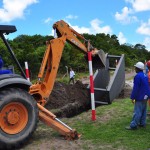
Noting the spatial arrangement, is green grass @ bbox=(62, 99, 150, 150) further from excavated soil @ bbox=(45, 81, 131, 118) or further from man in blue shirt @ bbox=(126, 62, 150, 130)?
excavated soil @ bbox=(45, 81, 131, 118)

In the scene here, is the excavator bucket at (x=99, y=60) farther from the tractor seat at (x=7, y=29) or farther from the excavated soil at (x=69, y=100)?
the tractor seat at (x=7, y=29)

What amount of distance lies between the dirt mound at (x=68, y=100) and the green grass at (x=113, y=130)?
4.15 ft

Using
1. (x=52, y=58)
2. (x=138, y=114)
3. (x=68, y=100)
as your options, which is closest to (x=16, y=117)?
(x=52, y=58)

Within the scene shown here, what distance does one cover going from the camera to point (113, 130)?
753 centimetres

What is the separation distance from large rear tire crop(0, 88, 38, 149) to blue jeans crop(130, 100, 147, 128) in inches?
87.2

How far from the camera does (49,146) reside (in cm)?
646

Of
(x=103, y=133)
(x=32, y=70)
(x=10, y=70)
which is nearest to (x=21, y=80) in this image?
(x=10, y=70)

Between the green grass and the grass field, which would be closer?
the grass field

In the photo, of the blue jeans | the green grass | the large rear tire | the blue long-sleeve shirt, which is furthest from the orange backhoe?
the blue long-sleeve shirt

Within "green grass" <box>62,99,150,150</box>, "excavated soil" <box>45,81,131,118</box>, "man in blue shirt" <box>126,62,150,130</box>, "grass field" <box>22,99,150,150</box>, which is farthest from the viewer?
"excavated soil" <box>45,81,131,118</box>

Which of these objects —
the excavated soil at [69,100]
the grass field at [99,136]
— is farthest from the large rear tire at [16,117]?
the excavated soil at [69,100]

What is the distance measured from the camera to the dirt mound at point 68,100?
10.9 meters

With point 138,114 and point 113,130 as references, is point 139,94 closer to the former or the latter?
point 138,114

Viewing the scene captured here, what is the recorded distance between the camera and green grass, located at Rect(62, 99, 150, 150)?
6.53 m
